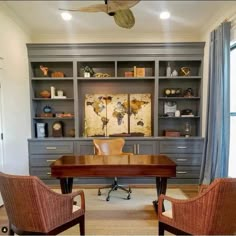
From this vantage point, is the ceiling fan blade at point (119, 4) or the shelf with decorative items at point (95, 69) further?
the shelf with decorative items at point (95, 69)

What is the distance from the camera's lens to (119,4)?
5.05ft

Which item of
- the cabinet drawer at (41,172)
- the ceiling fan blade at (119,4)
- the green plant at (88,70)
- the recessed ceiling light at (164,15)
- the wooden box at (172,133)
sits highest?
the recessed ceiling light at (164,15)

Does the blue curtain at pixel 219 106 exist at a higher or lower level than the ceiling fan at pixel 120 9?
lower

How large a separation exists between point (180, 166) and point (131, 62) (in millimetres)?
2108

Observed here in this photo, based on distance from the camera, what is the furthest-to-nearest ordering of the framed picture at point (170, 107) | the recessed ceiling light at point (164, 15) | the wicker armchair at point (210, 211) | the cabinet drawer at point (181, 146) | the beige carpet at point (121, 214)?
the framed picture at point (170, 107), the cabinet drawer at point (181, 146), the recessed ceiling light at point (164, 15), the beige carpet at point (121, 214), the wicker armchair at point (210, 211)

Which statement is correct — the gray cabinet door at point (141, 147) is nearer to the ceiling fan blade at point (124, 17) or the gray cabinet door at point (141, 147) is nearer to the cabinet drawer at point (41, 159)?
the cabinet drawer at point (41, 159)

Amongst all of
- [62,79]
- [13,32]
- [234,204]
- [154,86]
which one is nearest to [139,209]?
Result: [234,204]

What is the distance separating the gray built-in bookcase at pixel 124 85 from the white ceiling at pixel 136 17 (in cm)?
28

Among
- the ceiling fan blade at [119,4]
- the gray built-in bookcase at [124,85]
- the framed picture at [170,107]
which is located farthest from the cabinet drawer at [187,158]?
the ceiling fan blade at [119,4]

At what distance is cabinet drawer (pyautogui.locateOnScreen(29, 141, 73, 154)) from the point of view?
3.70 m

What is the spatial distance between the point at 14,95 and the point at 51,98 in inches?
29.8

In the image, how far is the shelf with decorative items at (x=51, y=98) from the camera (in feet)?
12.9

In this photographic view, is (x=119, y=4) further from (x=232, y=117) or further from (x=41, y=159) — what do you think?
(x=41, y=159)

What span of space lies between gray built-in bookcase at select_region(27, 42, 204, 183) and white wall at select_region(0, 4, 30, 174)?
0.21m
